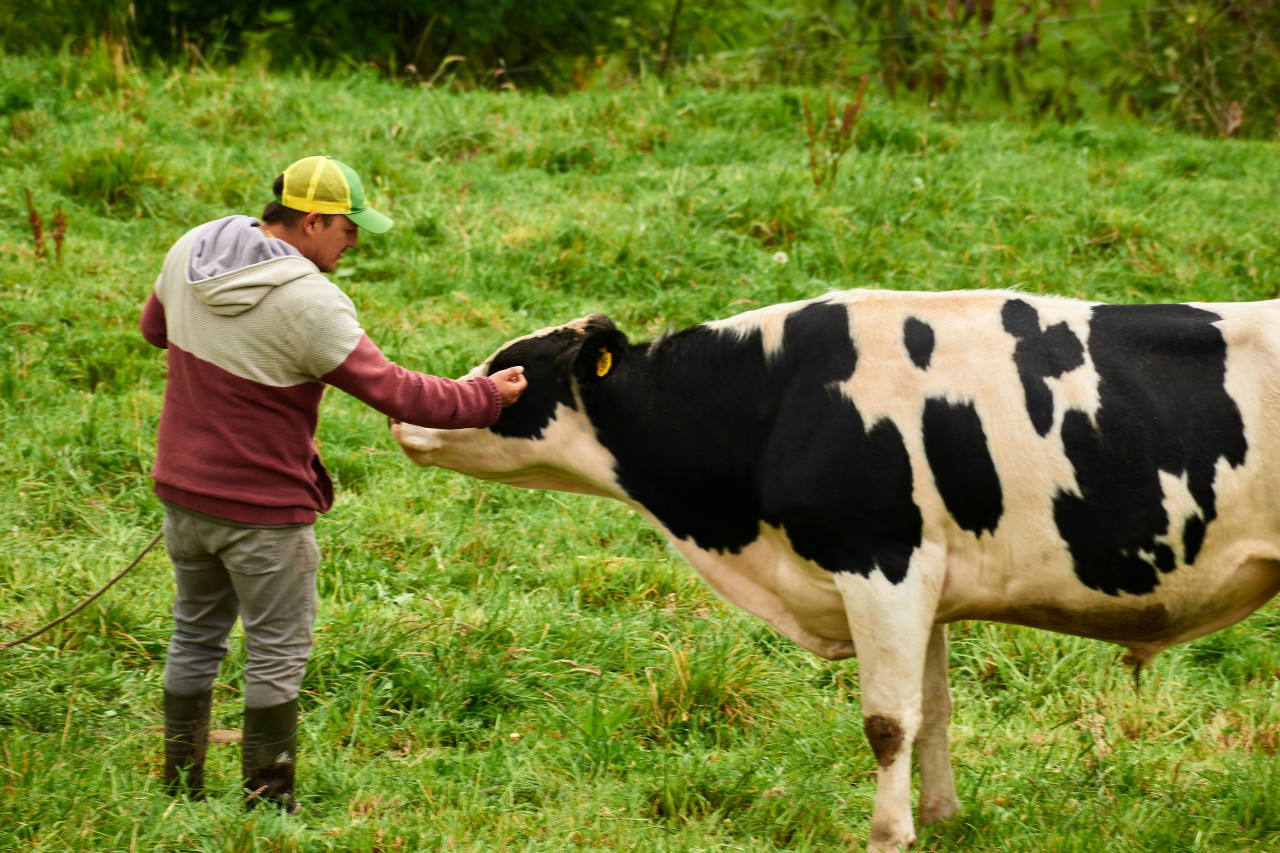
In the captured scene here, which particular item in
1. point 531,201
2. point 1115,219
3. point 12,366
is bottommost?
point 12,366

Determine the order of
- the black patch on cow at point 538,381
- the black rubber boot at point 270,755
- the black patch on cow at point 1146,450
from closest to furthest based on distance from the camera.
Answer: the black patch on cow at point 1146,450, the black rubber boot at point 270,755, the black patch on cow at point 538,381

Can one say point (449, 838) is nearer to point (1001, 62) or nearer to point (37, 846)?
point (37, 846)

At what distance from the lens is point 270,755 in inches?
133

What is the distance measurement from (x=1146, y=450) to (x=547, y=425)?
1623 millimetres

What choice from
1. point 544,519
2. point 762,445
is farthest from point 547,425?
point 544,519

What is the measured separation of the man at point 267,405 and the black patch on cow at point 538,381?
0.11 m

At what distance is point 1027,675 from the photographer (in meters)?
4.45

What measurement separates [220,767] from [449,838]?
0.83m

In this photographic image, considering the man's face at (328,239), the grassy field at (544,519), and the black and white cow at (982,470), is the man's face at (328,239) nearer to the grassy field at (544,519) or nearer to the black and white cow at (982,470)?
the black and white cow at (982,470)

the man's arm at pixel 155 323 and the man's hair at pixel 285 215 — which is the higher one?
the man's hair at pixel 285 215

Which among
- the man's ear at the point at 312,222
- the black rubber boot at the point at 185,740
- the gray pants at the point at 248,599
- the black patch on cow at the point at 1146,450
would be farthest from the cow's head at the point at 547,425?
the black patch on cow at the point at 1146,450

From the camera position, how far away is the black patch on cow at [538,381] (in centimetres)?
354

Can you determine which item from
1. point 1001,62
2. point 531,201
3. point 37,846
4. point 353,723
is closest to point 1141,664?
point 353,723

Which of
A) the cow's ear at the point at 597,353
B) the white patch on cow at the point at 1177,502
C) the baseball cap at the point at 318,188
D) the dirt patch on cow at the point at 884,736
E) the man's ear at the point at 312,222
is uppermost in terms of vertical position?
the baseball cap at the point at 318,188
